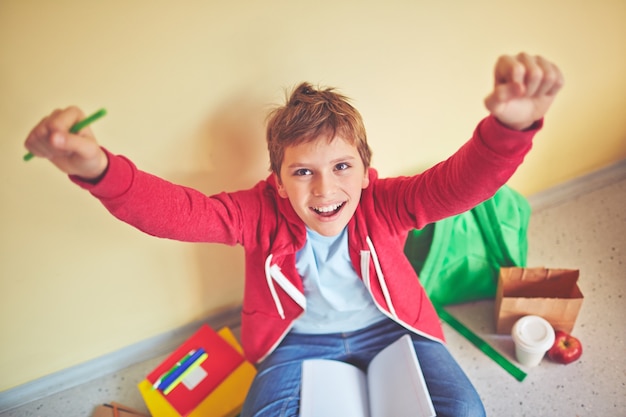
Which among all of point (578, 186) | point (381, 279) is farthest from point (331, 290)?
point (578, 186)

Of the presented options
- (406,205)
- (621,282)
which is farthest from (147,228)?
(621,282)

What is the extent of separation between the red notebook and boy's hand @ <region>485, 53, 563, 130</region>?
0.87m

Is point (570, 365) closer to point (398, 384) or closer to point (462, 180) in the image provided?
point (398, 384)

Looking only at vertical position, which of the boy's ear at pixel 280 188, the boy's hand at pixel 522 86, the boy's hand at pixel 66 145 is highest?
the boy's hand at pixel 66 145

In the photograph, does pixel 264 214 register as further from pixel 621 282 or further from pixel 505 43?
pixel 621 282

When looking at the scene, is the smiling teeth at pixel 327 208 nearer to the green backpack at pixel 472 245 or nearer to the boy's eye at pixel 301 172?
the boy's eye at pixel 301 172

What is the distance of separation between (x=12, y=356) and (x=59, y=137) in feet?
2.68

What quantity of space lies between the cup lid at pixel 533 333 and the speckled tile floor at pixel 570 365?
96 mm

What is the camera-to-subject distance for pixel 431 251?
45.3 inches

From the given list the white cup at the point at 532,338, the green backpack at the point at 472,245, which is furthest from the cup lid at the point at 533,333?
the green backpack at the point at 472,245

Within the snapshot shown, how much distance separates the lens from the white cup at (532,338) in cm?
105

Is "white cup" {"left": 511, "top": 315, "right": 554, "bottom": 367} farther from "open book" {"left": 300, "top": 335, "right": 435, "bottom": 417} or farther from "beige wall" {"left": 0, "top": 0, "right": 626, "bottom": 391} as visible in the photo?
"beige wall" {"left": 0, "top": 0, "right": 626, "bottom": 391}

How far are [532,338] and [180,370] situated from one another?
0.87m

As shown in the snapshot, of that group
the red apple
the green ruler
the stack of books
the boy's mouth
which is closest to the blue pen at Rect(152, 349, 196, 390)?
the stack of books
